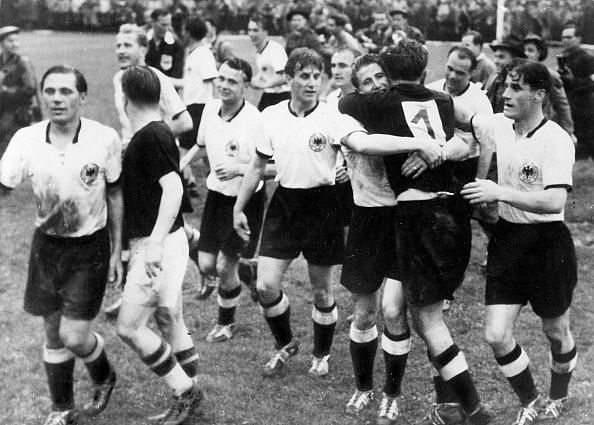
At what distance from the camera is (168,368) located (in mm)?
4277

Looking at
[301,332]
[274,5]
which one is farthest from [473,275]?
[274,5]

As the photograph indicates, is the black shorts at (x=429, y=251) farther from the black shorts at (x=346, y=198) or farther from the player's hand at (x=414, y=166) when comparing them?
the black shorts at (x=346, y=198)

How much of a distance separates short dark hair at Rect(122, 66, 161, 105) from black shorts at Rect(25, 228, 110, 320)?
0.79m

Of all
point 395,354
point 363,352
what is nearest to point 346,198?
point 363,352

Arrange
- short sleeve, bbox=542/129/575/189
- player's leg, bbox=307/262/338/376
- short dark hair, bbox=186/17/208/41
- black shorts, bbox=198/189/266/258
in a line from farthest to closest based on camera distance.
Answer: short dark hair, bbox=186/17/208/41 → black shorts, bbox=198/189/266/258 → player's leg, bbox=307/262/338/376 → short sleeve, bbox=542/129/575/189

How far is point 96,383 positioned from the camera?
14.8 feet

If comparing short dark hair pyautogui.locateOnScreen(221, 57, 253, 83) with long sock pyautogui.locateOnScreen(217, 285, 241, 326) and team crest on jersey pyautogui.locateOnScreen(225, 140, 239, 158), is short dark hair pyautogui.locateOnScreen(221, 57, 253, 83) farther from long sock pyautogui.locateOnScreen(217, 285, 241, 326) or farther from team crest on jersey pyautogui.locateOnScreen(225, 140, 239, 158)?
long sock pyautogui.locateOnScreen(217, 285, 241, 326)

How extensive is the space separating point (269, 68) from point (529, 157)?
210 inches

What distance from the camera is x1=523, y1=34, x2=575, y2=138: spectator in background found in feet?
25.8

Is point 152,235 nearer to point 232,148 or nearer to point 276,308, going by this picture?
point 276,308

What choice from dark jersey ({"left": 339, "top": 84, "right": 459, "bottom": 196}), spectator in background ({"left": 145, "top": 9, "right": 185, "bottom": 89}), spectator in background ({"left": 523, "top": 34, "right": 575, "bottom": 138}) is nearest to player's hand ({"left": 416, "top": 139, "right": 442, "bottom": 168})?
dark jersey ({"left": 339, "top": 84, "right": 459, "bottom": 196})

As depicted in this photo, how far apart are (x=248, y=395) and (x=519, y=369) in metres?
1.65

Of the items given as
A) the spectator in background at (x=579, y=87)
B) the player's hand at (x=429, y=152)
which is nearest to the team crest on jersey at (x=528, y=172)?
the player's hand at (x=429, y=152)

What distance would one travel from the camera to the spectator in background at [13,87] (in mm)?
9828
